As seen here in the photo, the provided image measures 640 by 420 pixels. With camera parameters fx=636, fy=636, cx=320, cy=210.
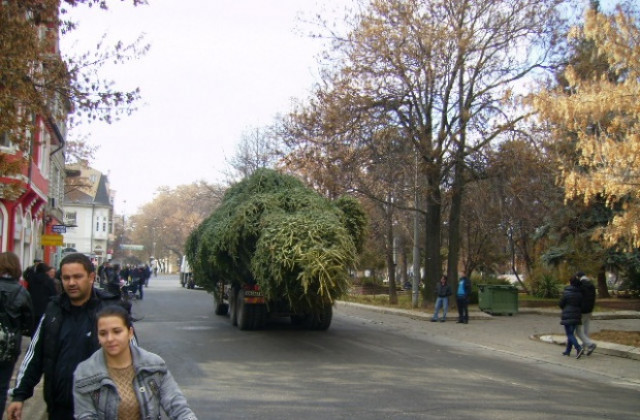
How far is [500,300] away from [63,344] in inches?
840

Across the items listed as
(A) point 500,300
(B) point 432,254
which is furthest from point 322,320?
(B) point 432,254

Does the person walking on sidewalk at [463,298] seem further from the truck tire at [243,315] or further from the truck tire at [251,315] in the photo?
the truck tire at [243,315]

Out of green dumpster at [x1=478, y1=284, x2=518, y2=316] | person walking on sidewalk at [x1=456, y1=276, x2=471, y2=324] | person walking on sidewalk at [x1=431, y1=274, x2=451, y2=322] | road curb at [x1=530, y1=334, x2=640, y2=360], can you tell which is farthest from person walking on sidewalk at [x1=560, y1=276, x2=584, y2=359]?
green dumpster at [x1=478, y1=284, x2=518, y2=316]

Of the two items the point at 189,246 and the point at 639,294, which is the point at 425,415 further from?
the point at 639,294

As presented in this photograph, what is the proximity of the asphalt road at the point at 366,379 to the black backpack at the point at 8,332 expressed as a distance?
8.38 ft

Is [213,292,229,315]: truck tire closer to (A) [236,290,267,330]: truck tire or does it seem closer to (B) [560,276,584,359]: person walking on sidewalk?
(A) [236,290,267,330]: truck tire

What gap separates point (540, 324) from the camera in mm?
20531

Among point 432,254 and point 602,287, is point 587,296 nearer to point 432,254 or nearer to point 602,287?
point 432,254

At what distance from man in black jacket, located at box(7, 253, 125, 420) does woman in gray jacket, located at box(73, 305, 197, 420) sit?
55cm

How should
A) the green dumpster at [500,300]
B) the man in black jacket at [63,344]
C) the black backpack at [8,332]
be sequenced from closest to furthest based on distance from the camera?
1. the man in black jacket at [63,344]
2. the black backpack at [8,332]
3. the green dumpster at [500,300]

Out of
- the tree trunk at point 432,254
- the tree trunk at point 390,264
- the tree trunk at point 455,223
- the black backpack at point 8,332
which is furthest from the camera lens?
the tree trunk at point 390,264

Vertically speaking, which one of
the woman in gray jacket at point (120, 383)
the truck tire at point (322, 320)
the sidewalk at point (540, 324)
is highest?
the woman in gray jacket at point (120, 383)

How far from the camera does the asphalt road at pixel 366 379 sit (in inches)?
303

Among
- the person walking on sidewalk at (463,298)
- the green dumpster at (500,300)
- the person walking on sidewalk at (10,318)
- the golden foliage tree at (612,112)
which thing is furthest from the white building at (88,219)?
the person walking on sidewalk at (10,318)
